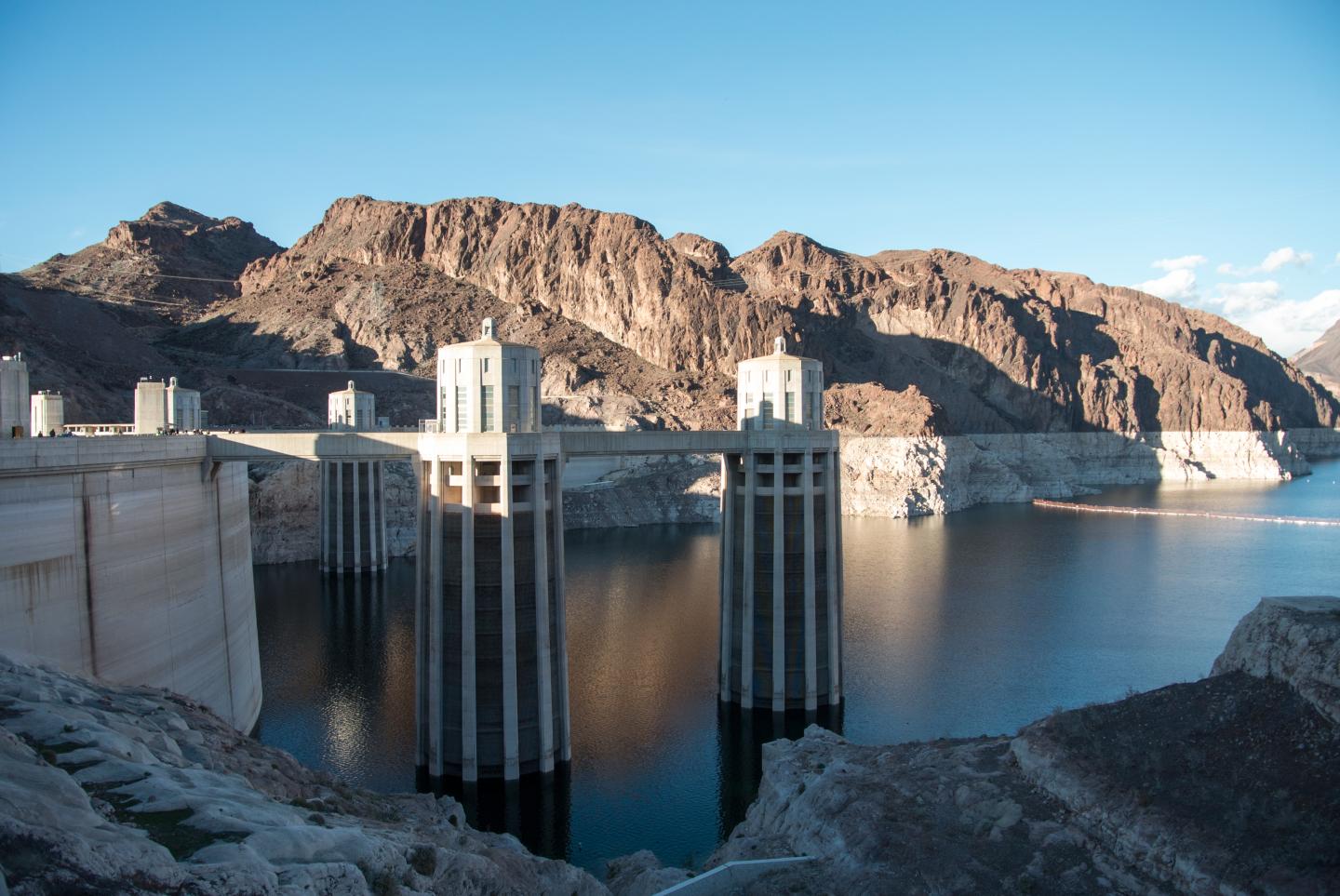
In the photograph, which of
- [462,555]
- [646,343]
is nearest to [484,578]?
[462,555]

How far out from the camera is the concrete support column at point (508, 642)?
85.7ft

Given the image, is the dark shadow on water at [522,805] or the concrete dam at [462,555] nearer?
the concrete dam at [462,555]

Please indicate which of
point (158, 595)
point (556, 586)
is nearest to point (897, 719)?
point (556, 586)

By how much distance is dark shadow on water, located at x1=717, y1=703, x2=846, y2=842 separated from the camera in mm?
27672

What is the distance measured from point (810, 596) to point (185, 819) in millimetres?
25845

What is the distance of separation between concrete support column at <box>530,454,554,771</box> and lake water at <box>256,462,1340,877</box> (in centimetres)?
135

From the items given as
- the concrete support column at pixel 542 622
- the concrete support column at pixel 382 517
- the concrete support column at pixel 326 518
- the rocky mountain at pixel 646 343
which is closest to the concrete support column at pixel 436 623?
the concrete support column at pixel 542 622

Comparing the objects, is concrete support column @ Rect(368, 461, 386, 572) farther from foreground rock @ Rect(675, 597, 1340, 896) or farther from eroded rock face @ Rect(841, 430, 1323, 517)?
eroded rock face @ Rect(841, 430, 1323, 517)

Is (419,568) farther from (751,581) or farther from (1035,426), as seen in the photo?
(1035,426)

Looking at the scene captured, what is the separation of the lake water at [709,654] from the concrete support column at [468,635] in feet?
3.57

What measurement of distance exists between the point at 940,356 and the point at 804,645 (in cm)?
14440

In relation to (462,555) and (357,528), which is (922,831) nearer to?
(462,555)

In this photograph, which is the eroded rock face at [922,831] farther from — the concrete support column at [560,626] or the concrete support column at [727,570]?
the concrete support column at [727,570]

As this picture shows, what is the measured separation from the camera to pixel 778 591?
33656 millimetres
